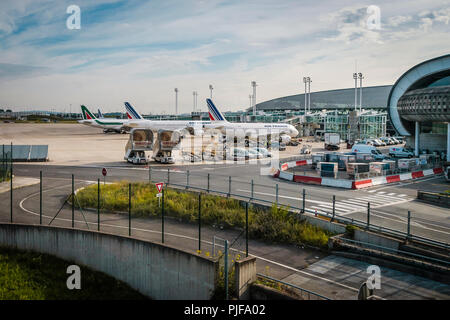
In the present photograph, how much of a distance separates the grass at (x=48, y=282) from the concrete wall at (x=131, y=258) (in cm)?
41

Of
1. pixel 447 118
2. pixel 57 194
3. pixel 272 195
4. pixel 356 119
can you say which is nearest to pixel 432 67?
pixel 447 118

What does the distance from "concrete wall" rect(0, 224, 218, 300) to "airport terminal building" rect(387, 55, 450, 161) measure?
43.1m

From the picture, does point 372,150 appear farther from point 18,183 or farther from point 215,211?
point 18,183

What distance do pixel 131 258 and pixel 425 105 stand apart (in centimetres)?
4694

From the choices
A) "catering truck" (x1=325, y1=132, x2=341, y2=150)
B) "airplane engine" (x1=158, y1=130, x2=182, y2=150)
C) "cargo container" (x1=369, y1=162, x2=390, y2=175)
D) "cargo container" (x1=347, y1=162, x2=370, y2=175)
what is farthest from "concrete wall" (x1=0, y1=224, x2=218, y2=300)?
"catering truck" (x1=325, y1=132, x2=341, y2=150)

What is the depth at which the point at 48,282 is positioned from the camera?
53.3ft

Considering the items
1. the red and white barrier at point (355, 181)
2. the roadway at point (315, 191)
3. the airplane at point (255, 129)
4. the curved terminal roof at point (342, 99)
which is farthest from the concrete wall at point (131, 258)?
the curved terminal roof at point (342, 99)

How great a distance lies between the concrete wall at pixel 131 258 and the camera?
14.1m

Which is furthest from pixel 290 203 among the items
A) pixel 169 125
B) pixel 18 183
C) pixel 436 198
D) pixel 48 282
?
pixel 169 125

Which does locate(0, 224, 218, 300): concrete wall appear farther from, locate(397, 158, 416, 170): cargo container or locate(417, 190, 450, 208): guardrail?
locate(397, 158, 416, 170): cargo container

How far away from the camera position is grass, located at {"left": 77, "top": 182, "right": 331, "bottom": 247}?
18016 millimetres

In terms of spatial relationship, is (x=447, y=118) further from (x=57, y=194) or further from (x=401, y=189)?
(x=57, y=194)

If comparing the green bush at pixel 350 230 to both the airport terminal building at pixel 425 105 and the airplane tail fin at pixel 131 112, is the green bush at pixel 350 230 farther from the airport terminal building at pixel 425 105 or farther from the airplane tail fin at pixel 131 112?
the airplane tail fin at pixel 131 112
